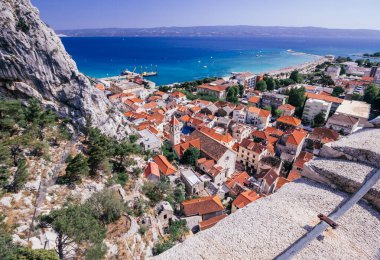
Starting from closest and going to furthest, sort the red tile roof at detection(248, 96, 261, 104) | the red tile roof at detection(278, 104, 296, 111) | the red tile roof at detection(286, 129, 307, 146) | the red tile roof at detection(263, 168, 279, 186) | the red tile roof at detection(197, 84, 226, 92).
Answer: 1. the red tile roof at detection(263, 168, 279, 186)
2. the red tile roof at detection(286, 129, 307, 146)
3. the red tile roof at detection(278, 104, 296, 111)
4. the red tile roof at detection(248, 96, 261, 104)
5. the red tile roof at detection(197, 84, 226, 92)

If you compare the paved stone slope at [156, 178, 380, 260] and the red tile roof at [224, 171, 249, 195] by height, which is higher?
the paved stone slope at [156, 178, 380, 260]

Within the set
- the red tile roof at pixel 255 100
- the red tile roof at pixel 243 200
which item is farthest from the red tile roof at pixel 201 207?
the red tile roof at pixel 255 100

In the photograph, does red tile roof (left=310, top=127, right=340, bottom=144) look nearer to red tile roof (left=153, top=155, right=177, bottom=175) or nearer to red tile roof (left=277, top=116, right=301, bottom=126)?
red tile roof (left=277, top=116, right=301, bottom=126)

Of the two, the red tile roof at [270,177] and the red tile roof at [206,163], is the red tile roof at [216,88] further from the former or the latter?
the red tile roof at [270,177]

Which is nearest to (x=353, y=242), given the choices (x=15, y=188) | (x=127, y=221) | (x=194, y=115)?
(x=127, y=221)

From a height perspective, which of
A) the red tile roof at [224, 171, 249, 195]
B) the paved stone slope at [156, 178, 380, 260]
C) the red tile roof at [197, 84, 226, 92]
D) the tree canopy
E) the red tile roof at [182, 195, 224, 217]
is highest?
the paved stone slope at [156, 178, 380, 260]

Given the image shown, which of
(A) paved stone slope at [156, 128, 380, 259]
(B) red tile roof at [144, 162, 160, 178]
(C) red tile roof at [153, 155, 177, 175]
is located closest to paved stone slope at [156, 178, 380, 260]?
(A) paved stone slope at [156, 128, 380, 259]

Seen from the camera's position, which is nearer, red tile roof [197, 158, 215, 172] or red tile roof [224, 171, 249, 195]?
red tile roof [224, 171, 249, 195]
